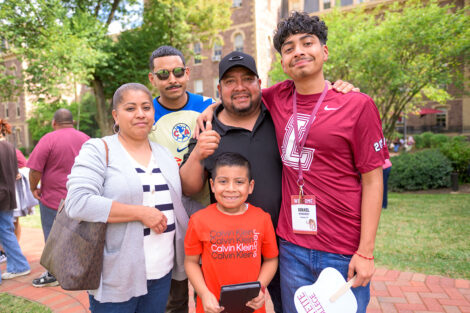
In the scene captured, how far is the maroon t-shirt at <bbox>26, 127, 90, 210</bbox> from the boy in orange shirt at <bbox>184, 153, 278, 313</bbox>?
10.3ft

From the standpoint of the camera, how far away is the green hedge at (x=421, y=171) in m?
10.9

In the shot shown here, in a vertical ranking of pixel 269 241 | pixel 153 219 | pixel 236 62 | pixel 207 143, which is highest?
pixel 236 62

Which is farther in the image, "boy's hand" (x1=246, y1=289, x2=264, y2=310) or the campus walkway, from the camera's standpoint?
the campus walkway

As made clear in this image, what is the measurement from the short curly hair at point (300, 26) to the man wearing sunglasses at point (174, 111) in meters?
1.14

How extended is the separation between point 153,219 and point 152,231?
135mm

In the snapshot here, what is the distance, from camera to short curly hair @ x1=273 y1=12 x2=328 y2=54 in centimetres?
204

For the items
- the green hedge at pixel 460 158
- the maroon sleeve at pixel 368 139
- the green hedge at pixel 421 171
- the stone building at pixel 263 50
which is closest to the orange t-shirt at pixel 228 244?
the maroon sleeve at pixel 368 139

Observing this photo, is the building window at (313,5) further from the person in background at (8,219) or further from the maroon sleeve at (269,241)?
the maroon sleeve at (269,241)

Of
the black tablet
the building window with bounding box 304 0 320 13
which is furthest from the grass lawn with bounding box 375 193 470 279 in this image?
the building window with bounding box 304 0 320 13

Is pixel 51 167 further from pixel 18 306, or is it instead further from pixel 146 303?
pixel 146 303

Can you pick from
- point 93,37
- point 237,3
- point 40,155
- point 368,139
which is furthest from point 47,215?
point 237,3

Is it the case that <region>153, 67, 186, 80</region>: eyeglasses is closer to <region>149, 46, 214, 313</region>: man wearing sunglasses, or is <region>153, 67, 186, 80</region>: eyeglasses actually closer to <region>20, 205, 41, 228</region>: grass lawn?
<region>149, 46, 214, 313</region>: man wearing sunglasses

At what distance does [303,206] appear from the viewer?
78.8 inches

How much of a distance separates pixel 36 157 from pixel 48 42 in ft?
28.1
